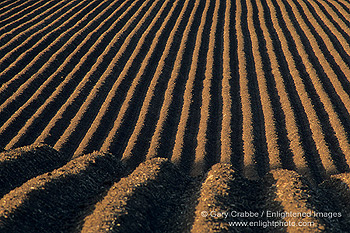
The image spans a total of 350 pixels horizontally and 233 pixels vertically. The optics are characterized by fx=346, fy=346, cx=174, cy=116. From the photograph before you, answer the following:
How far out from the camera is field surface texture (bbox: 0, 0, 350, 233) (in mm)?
6664

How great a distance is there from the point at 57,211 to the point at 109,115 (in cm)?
547

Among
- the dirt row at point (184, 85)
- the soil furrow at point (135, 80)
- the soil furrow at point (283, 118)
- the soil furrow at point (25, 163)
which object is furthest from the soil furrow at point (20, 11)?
the soil furrow at point (283, 118)

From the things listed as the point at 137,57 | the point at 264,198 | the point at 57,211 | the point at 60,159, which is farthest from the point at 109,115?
the point at 264,198

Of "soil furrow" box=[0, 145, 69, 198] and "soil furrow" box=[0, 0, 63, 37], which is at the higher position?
"soil furrow" box=[0, 0, 63, 37]

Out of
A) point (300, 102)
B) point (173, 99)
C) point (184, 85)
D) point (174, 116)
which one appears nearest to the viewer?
point (174, 116)

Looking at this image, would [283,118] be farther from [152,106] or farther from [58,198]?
[58,198]

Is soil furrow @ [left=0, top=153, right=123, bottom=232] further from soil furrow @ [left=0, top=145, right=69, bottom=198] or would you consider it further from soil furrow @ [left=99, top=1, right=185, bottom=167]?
soil furrow @ [left=99, top=1, right=185, bottom=167]

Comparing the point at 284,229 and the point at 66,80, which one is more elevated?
the point at 66,80

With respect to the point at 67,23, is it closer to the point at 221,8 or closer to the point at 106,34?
the point at 106,34

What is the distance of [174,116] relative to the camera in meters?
11.8

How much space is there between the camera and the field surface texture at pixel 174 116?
666 cm

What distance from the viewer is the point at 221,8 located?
843 inches

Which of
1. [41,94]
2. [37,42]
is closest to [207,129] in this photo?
[41,94]

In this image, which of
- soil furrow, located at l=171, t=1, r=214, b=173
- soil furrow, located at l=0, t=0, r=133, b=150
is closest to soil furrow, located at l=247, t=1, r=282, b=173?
soil furrow, located at l=171, t=1, r=214, b=173
